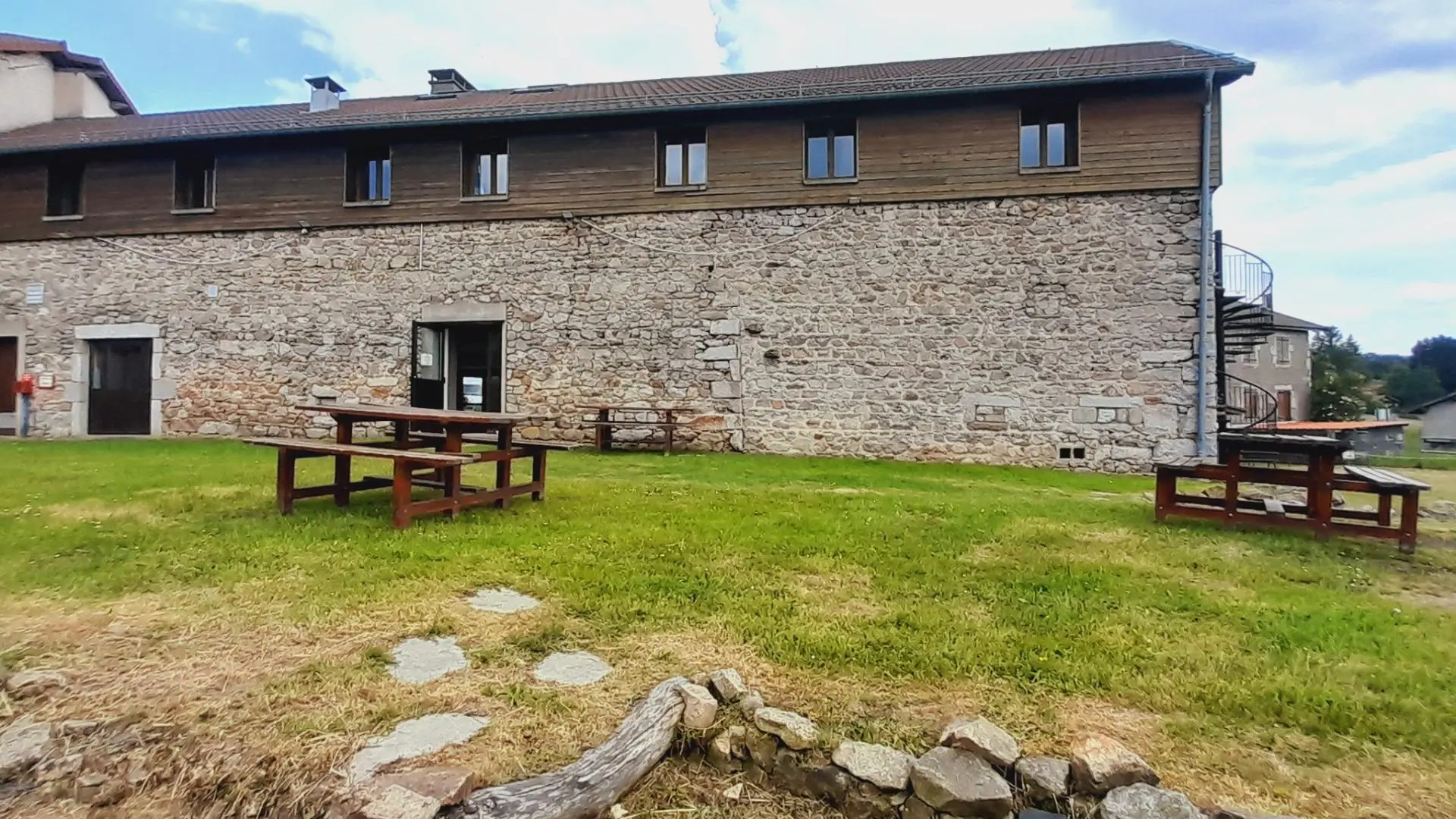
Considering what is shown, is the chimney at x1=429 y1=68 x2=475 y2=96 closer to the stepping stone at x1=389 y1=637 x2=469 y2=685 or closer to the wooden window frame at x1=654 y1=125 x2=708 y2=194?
the wooden window frame at x1=654 y1=125 x2=708 y2=194

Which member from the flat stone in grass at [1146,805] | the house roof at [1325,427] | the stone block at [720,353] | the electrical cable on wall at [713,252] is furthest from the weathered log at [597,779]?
the house roof at [1325,427]

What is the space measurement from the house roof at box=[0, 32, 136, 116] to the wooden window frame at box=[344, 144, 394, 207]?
8.63m

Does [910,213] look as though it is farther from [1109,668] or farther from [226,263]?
[226,263]

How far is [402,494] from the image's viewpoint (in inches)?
197

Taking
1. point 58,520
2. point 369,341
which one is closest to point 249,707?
point 58,520

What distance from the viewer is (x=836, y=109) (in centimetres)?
1147

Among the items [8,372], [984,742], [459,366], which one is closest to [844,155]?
[459,366]

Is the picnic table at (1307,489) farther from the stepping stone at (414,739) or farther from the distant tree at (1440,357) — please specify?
the distant tree at (1440,357)

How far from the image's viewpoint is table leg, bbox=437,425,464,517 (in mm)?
5414

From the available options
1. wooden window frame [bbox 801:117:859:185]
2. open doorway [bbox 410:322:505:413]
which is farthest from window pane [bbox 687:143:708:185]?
open doorway [bbox 410:322:505:413]

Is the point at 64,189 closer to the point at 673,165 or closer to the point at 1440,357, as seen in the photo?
the point at 673,165

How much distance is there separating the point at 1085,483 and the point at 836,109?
6.82 metres

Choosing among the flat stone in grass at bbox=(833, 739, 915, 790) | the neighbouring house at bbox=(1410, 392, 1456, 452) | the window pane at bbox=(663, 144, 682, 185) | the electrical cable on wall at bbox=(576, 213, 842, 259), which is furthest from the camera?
the neighbouring house at bbox=(1410, 392, 1456, 452)

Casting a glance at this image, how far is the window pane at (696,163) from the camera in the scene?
12.1 metres
